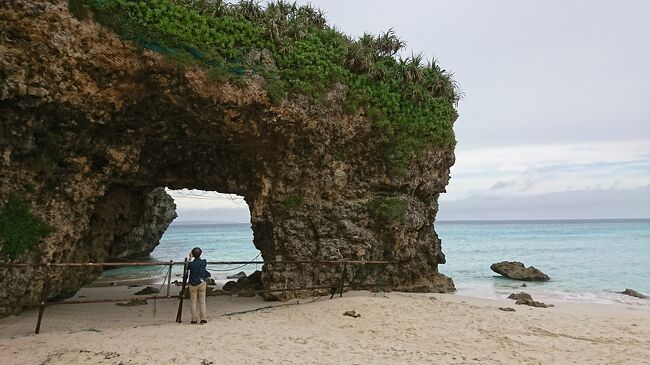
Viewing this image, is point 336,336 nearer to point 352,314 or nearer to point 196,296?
point 352,314

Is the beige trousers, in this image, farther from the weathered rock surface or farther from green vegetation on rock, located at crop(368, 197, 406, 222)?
green vegetation on rock, located at crop(368, 197, 406, 222)

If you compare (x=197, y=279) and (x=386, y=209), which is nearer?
(x=197, y=279)

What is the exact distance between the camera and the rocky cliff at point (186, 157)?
30.7 feet

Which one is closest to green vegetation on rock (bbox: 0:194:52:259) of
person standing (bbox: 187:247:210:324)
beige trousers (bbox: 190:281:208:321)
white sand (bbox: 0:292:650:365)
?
white sand (bbox: 0:292:650:365)

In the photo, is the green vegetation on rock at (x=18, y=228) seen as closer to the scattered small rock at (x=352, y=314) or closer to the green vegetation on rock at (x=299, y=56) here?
the green vegetation on rock at (x=299, y=56)

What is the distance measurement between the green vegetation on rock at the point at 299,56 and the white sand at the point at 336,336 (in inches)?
222

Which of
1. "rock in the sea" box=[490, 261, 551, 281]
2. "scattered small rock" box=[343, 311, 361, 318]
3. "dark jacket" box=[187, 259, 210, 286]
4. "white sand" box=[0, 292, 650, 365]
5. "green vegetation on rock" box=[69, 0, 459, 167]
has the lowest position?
"rock in the sea" box=[490, 261, 551, 281]

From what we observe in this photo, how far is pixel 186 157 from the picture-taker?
13.6m

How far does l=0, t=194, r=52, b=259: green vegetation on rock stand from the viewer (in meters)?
9.16

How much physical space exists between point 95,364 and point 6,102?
6141 millimetres

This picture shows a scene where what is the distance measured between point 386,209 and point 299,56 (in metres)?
5.34

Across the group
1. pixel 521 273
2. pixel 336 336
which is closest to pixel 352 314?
pixel 336 336

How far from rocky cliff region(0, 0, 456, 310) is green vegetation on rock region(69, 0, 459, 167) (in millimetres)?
180

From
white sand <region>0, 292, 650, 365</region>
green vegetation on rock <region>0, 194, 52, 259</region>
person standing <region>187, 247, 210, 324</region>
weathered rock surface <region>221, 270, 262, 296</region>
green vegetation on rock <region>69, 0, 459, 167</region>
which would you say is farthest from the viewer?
weathered rock surface <region>221, 270, 262, 296</region>
